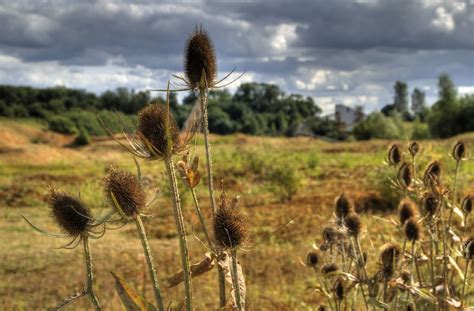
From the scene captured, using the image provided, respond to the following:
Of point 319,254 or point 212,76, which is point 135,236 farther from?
point 212,76

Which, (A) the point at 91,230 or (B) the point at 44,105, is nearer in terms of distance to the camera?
(A) the point at 91,230

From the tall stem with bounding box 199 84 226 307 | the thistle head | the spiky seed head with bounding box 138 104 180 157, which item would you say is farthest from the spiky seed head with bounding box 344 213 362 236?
the spiky seed head with bounding box 138 104 180 157

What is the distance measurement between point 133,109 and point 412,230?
5085 cm

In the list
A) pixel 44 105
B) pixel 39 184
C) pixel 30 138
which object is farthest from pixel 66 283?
pixel 44 105

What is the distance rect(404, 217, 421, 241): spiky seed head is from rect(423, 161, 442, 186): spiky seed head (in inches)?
10.4

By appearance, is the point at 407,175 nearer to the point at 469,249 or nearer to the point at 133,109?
the point at 469,249

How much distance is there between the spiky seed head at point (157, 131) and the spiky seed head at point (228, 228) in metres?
0.21

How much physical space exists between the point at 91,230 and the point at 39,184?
19.4 metres

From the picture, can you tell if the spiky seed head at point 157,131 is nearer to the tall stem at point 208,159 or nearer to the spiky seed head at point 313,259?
the tall stem at point 208,159

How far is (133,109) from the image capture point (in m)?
51.7

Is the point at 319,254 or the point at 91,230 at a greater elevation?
the point at 91,230

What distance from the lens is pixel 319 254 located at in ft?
10.0

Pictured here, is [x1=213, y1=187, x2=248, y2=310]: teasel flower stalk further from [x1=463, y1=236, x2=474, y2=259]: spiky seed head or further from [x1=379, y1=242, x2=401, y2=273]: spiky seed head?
[x1=463, y1=236, x2=474, y2=259]: spiky seed head

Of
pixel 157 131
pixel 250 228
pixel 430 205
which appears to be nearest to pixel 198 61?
pixel 157 131
